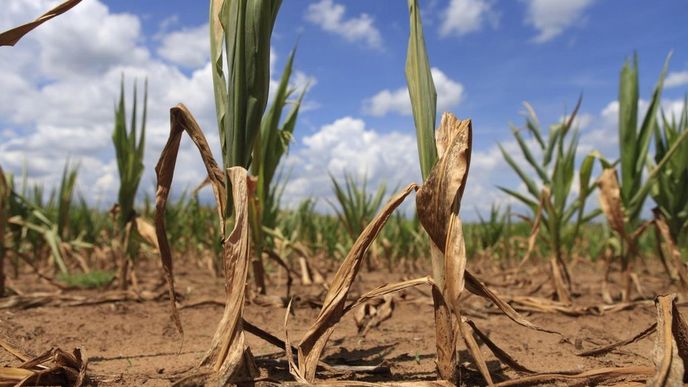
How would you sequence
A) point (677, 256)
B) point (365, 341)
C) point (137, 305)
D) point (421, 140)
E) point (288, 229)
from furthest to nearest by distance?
point (288, 229) < point (137, 305) < point (677, 256) < point (365, 341) < point (421, 140)

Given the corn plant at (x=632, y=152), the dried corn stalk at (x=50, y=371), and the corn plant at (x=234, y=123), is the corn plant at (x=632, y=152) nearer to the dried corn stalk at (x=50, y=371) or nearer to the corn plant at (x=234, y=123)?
the corn plant at (x=234, y=123)

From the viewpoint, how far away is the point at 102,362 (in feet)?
5.16

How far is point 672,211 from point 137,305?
2.97 m

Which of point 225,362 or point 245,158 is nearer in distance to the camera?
point 225,362

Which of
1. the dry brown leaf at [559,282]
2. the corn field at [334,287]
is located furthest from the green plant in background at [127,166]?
the dry brown leaf at [559,282]

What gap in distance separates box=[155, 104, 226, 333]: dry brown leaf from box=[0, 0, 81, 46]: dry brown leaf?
13.2 inches

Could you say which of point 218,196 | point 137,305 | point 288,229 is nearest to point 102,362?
point 218,196

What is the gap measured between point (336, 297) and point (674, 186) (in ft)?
8.07

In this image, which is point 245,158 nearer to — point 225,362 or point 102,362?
point 225,362

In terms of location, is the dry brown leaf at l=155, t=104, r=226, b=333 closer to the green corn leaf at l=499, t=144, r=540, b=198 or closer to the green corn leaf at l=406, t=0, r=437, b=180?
the green corn leaf at l=406, t=0, r=437, b=180

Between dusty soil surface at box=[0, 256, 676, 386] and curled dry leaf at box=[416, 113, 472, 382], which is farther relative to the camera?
dusty soil surface at box=[0, 256, 676, 386]

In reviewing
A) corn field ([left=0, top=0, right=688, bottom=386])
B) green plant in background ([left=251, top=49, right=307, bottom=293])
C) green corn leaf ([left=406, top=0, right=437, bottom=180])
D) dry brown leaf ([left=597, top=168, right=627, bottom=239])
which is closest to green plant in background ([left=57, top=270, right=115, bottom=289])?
corn field ([left=0, top=0, right=688, bottom=386])

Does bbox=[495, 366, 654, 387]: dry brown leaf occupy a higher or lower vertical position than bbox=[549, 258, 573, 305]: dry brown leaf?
lower

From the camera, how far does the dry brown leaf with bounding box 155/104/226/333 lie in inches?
47.1
